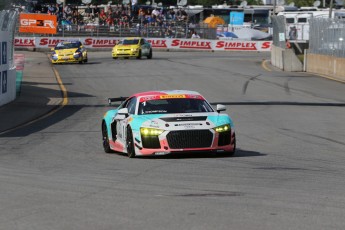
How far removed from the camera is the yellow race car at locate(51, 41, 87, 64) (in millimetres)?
54094

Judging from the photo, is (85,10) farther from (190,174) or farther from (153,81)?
(190,174)

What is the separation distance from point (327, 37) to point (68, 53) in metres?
16.8

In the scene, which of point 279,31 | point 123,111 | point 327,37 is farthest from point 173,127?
point 279,31

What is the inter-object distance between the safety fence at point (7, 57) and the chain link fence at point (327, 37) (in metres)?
16.4

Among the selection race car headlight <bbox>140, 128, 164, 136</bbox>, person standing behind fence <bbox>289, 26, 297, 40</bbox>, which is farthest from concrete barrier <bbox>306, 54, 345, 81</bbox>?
race car headlight <bbox>140, 128, 164, 136</bbox>

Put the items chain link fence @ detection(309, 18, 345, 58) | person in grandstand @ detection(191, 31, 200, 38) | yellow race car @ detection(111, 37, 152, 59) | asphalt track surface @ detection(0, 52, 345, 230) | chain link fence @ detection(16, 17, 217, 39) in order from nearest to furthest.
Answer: asphalt track surface @ detection(0, 52, 345, 230) → chain link fence @ detection(309, 18, 345, 58) → yellow race car @ detection(111, 37, 152, 59) → chain link fence @ detection(16, 17, 217, 39) → person in grandstand @ detection(191, 31, 200, 38)

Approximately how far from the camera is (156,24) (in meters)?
76.0

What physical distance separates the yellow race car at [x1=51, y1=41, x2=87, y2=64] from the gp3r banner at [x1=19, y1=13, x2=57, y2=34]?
416 centimetres

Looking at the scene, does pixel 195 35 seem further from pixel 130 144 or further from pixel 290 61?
pixel 130 144

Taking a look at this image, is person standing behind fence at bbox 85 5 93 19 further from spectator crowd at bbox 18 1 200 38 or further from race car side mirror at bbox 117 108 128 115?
race car side mirror at bbox 117 108 128 115

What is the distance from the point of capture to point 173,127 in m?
15.0

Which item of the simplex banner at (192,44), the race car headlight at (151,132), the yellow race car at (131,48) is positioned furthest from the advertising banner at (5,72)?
the simplex banner at (192,44)

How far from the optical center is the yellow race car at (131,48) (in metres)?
58.8

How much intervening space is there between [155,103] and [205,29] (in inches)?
2399
